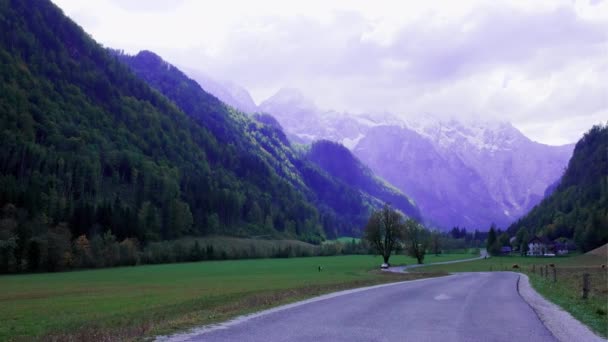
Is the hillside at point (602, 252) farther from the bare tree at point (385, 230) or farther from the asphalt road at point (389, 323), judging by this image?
the asphalt road at point (389, 323)

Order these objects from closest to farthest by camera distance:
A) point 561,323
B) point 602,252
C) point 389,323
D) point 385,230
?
point 389,323
point 561,323
point 385,230
point 602,252

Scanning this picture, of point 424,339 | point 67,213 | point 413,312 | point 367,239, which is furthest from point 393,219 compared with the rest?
point 424,339

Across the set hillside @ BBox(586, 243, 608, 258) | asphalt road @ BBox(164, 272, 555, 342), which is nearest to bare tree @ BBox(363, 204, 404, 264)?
hillside @ BBox(586, 243, 608, 258)

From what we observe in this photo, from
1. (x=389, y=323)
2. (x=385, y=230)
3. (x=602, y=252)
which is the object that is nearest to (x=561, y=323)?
(x=389, y=323)

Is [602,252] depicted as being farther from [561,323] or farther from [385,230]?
[561,323]

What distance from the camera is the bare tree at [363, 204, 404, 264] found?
117488 mm

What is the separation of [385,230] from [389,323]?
3903 inches

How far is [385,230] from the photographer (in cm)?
11856

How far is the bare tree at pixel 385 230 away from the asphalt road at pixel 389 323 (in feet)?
290

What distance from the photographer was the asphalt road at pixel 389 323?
1780cm

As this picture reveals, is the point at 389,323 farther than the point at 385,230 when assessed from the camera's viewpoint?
No

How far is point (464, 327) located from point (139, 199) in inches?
7409

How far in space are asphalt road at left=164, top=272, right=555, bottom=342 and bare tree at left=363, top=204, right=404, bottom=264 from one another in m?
88.4

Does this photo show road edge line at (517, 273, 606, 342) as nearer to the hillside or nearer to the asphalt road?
the asphalt road
